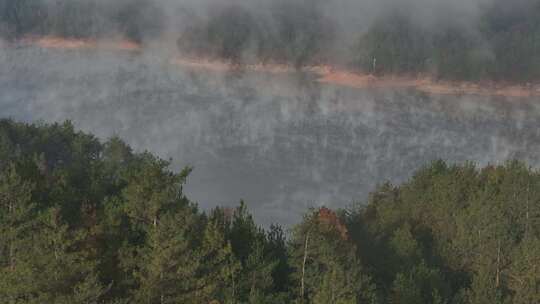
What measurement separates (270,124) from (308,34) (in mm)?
30661

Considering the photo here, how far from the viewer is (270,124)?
76.1 metres

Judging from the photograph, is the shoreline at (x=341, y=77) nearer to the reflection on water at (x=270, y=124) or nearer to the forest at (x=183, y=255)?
the reflection on water at (x=270, y=124)

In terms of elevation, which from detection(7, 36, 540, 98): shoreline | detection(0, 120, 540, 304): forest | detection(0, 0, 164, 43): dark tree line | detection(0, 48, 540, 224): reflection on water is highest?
detection(0, 0, 164, 43): dark tree line

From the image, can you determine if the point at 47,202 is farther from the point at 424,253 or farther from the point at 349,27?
the point at 349,27

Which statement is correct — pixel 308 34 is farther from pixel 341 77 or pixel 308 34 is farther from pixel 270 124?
pixel 270 124

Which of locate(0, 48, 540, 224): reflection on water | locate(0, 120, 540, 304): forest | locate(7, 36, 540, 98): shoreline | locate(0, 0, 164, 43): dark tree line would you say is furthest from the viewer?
locate(0, 0, 164, 43): dark tree line

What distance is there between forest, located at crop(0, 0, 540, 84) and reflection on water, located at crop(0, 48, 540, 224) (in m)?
4.74

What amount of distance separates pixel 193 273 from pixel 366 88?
246 ft

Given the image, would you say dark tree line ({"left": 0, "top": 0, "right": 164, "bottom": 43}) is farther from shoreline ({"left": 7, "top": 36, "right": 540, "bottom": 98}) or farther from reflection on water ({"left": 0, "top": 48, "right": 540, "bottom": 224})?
reflection on water ({"left": 0, "top": 48, "right": 540, "bottom": 224})

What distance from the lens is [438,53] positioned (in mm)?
90062

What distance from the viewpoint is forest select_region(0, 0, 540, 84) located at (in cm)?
8838

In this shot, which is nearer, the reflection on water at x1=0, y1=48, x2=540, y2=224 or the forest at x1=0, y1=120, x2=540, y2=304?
the forest at x1=0, y1=120, x2=540, y2=304

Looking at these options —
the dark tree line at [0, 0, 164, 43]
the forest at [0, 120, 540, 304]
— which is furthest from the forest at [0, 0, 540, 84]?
the forest at [0, 120, 540, 304]

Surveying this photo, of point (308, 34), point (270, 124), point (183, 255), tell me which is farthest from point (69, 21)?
point (183, 255)
